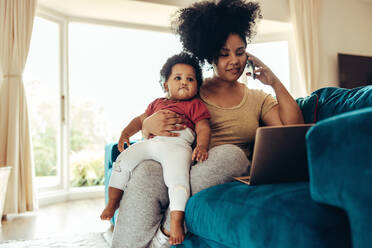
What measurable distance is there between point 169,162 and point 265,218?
495mm

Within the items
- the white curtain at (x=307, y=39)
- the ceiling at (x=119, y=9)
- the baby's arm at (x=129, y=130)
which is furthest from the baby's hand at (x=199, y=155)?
the white curtain at (x=307, y=39)

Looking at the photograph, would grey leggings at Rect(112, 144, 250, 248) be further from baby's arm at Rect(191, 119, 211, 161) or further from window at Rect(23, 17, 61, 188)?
window at Rect(23, 17, 61, 188)

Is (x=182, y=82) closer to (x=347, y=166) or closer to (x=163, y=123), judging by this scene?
(x=163, y=123)

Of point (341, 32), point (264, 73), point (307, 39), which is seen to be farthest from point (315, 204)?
point (341, 32)

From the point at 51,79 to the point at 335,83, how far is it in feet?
11.9

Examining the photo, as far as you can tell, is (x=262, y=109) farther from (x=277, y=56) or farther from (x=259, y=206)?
(x=277, y=56)

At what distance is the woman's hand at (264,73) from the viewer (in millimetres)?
1657

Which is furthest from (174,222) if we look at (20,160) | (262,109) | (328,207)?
(20,160)

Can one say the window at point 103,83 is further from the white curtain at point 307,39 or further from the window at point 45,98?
the white curtain at point 307,39

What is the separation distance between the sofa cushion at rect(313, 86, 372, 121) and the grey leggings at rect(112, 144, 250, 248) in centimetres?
50

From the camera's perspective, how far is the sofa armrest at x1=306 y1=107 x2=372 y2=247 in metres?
0.61

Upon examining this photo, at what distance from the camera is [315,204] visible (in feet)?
2.50

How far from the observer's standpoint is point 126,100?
386 cm

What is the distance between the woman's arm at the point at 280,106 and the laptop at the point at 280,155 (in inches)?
22.0
